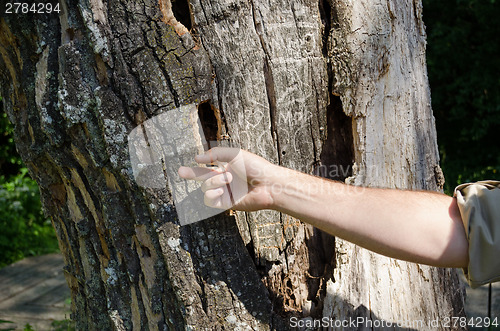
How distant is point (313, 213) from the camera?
1548 millimetres

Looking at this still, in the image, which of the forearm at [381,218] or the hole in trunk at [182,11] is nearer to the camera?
the forearm at [381,218]

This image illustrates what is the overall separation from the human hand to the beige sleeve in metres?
0.65

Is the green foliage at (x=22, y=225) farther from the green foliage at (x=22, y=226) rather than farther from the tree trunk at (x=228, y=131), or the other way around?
the tree trunk at (x=228, y=131)

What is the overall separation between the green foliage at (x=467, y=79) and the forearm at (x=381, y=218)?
506cm

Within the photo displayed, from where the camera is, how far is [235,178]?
161 centimetres

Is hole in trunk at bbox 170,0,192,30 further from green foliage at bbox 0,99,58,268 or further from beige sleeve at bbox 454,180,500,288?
green foliage at bbox 0,99,58,268

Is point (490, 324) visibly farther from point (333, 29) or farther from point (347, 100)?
point (333, 29)

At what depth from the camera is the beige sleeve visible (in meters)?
1.47

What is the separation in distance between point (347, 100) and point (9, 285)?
450 centimetres

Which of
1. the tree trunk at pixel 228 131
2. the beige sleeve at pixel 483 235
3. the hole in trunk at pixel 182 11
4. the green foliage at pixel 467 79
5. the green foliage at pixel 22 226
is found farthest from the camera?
the green foliage at pixel 467 79

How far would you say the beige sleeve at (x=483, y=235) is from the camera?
1.47 m

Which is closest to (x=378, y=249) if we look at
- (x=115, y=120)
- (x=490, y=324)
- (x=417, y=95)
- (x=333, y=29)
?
(x=417, y=95)

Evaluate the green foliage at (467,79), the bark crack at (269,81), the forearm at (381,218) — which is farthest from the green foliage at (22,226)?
the green foliage at (467,79)

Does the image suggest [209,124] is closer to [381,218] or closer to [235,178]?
[235,178]
